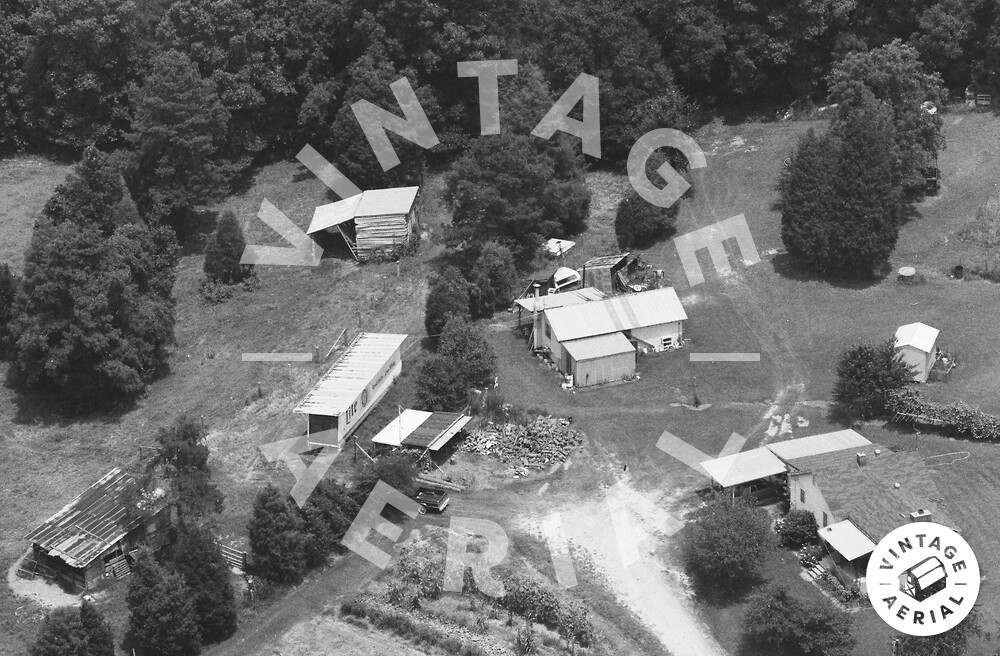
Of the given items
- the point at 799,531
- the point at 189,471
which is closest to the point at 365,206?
the point at 189,471

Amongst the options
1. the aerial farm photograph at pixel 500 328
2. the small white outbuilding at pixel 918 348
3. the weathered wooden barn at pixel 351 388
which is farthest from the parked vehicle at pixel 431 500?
the small white outbuilding at pixel 918 348

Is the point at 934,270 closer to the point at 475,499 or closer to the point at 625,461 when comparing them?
the point at 625,461

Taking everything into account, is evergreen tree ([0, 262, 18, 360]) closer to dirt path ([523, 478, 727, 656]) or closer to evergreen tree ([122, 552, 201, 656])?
evergreen tree ([122, 552, 201, 656])

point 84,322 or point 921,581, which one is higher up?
point 84,322

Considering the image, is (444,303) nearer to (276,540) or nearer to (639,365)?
(639,365)

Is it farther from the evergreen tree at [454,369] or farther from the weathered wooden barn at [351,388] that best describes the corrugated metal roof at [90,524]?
the evergreen tree at [454,369]

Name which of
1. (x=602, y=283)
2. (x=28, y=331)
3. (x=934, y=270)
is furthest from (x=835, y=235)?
(x=28, y=331)

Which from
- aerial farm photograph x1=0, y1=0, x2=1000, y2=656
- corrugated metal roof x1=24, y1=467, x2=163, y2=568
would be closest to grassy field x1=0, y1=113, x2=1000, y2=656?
aerial farm photograph x1=0, y1=0, x2=1000, y2=656
